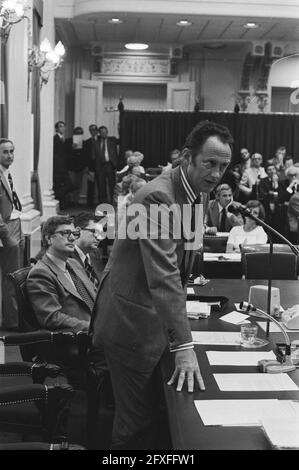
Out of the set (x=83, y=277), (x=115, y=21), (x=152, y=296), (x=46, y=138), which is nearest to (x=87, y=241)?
(x=83, y=277)

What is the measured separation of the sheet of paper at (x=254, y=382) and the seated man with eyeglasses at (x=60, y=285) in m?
1.14

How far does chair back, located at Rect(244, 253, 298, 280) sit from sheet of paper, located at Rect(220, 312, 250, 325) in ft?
4.81

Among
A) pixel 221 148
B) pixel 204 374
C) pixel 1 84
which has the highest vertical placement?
pixel 1 84

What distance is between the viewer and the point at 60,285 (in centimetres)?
336

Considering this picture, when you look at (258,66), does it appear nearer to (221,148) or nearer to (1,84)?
(1,84)

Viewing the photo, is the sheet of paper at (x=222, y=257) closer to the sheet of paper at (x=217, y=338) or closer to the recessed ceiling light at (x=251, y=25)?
the sheet of paper at (x=217, y=338)

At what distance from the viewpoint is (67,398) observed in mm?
2402

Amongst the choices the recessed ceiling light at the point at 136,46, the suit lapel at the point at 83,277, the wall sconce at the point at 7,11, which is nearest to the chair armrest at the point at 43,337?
the suit lapel at the point at 83,277

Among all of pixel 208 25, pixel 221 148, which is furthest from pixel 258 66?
pixel 221 148

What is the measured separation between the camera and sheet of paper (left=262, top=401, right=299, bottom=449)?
1.63 m

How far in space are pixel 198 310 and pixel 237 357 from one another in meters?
0.71

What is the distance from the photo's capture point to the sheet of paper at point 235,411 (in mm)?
1823

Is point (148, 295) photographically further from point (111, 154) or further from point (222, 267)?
point (111, 154)

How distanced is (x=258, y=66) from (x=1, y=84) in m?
8.68
